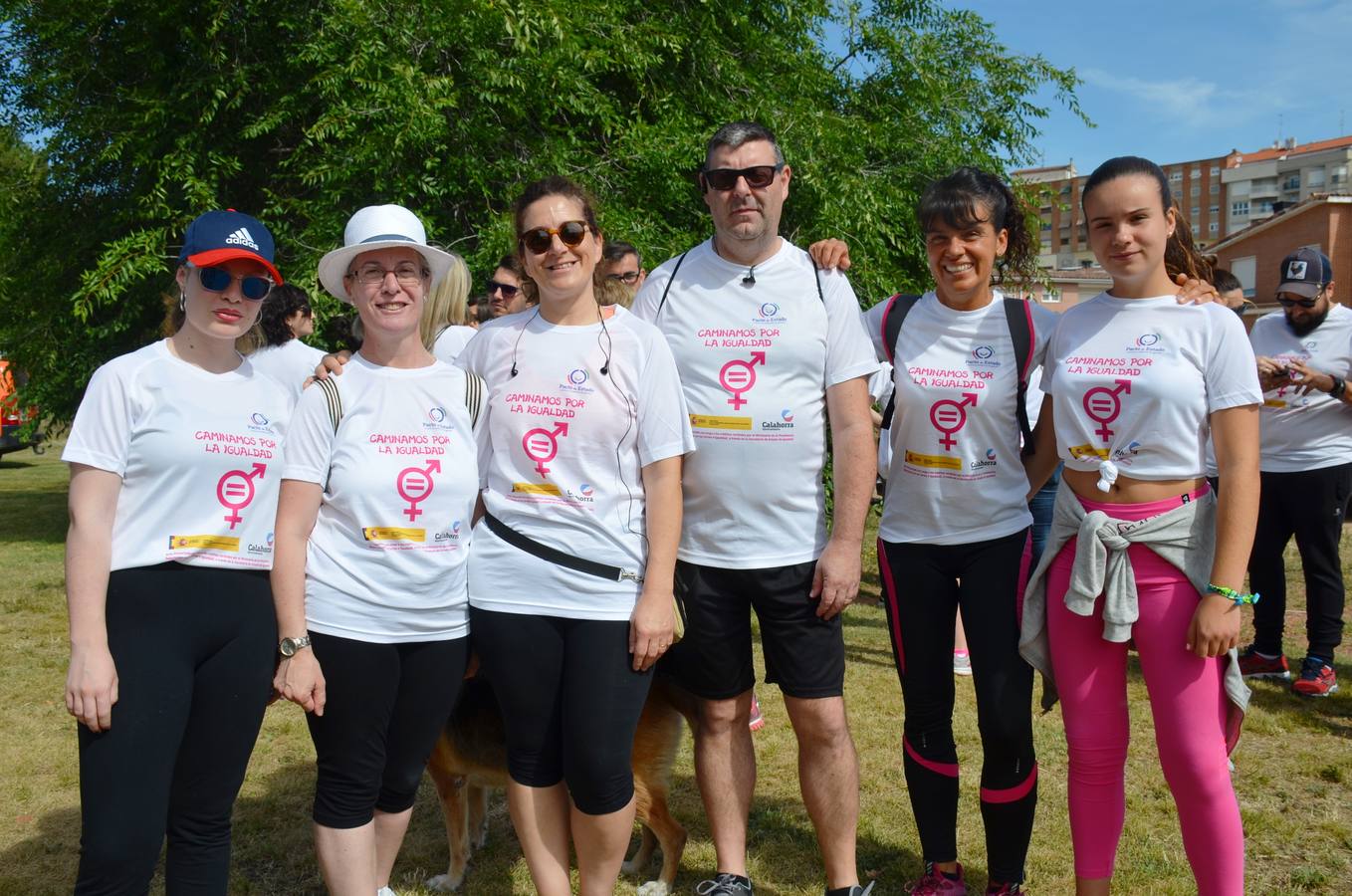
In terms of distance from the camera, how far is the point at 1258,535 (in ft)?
20.4

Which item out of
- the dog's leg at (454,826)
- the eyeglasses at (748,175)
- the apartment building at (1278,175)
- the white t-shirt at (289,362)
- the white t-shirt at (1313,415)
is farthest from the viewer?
the apartment building at (1278,175)

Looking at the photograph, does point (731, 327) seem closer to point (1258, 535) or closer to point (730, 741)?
point (730, 741)

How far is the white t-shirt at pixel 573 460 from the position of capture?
9.12ft

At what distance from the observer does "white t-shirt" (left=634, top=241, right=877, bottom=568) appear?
3.08m

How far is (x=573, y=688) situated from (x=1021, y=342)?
168 cm

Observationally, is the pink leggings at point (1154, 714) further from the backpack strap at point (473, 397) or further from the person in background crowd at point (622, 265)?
the person in background crowd at point (622, 265)

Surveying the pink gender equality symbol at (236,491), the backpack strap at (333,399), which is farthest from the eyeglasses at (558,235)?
the pink gender equality symbol at (236,491)

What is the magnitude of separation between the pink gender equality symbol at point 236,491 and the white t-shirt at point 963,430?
1.89 metres

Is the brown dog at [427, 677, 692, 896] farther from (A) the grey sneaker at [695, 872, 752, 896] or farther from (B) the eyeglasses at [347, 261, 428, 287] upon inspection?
(B) the eyeglasses at [347, 261, 428, 287]

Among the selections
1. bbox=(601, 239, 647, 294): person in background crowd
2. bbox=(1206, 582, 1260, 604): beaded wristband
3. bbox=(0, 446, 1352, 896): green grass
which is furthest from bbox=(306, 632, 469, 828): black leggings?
bbox=(601, 239, 647, 294): person in background crowd

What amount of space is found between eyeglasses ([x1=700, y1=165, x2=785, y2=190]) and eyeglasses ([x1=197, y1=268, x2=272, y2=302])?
131cm

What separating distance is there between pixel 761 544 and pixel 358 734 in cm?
125

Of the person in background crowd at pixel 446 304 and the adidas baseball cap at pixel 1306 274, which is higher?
the adidas baseball cap at pixel 1306 274

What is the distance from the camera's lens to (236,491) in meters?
2.57
